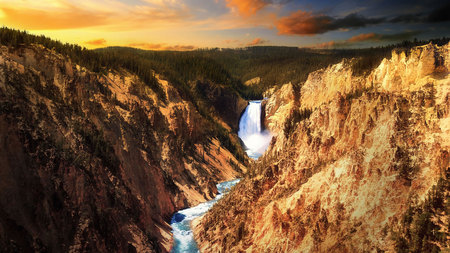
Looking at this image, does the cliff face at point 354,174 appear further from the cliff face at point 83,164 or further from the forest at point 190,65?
the forest at point 190,65

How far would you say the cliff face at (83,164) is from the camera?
772 inches

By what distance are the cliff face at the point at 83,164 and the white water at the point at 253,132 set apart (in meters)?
25.7

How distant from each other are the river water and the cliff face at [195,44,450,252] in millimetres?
1485

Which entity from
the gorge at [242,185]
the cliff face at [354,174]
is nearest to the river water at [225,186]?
the gorge at [242,185]

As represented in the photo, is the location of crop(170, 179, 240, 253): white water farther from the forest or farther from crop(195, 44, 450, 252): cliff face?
the forest

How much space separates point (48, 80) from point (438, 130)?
26850mm

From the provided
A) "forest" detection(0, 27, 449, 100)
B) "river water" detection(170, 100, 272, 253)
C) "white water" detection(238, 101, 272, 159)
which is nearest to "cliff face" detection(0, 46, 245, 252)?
"river water" detection(170, 100, 272, 253)

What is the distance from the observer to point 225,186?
5069 cm

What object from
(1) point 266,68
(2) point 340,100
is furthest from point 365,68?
(1) point 266,68

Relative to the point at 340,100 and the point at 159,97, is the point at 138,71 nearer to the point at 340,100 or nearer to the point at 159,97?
the point at 159,97

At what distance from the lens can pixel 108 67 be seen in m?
52.4

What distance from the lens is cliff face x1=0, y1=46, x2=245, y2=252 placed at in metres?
19.6

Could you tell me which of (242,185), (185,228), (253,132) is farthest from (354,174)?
(253,132)

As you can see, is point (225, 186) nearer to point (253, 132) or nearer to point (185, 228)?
point (185, 228)
